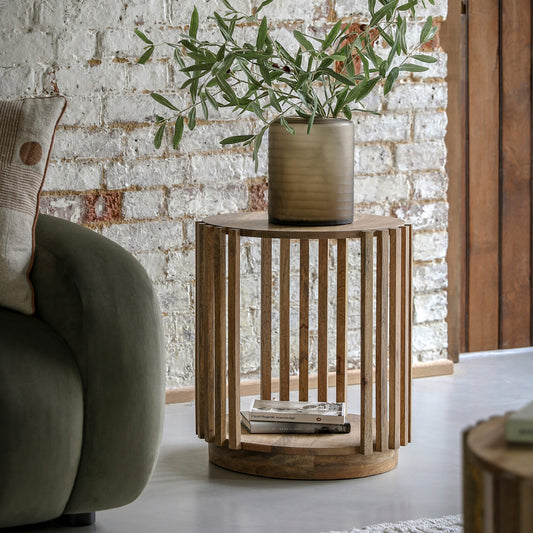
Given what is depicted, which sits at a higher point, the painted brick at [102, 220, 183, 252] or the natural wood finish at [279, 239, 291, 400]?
the painted brick at [102, 220, 183, 252]

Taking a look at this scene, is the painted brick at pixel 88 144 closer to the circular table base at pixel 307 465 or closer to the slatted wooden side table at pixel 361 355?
the slatted wooden side table at pixel 361 355

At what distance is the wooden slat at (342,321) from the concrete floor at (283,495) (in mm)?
234

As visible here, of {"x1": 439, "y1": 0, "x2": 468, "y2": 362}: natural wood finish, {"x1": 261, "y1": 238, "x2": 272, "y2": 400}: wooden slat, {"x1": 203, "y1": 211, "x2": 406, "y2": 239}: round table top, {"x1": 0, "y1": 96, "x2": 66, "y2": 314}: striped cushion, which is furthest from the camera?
{"x1": 439, "y1": 0, "x2": 468, "y2": 362}: natural wood finish

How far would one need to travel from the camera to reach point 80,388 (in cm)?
186

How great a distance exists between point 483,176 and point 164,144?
122 centimetres

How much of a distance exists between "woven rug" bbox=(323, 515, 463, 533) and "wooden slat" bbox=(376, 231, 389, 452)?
308 millimetres

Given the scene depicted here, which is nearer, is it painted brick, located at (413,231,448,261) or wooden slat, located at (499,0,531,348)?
painted brick, located at (413,231,448,261)

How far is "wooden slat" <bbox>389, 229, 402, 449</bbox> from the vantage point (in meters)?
2.31

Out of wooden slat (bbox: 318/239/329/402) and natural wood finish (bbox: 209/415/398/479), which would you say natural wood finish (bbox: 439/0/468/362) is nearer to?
wooden slat (bbox: 318/239/329/402)

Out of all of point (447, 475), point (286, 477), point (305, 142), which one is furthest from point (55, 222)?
point (447, 475)

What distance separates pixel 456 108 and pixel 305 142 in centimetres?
119

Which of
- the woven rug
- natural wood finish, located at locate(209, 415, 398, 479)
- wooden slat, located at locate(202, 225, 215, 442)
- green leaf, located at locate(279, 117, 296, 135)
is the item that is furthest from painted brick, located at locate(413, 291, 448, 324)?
the woven rug

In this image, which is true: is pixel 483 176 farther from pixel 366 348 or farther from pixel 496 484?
pixel 496 484

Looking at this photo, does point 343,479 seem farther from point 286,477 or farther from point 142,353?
point 142,353
